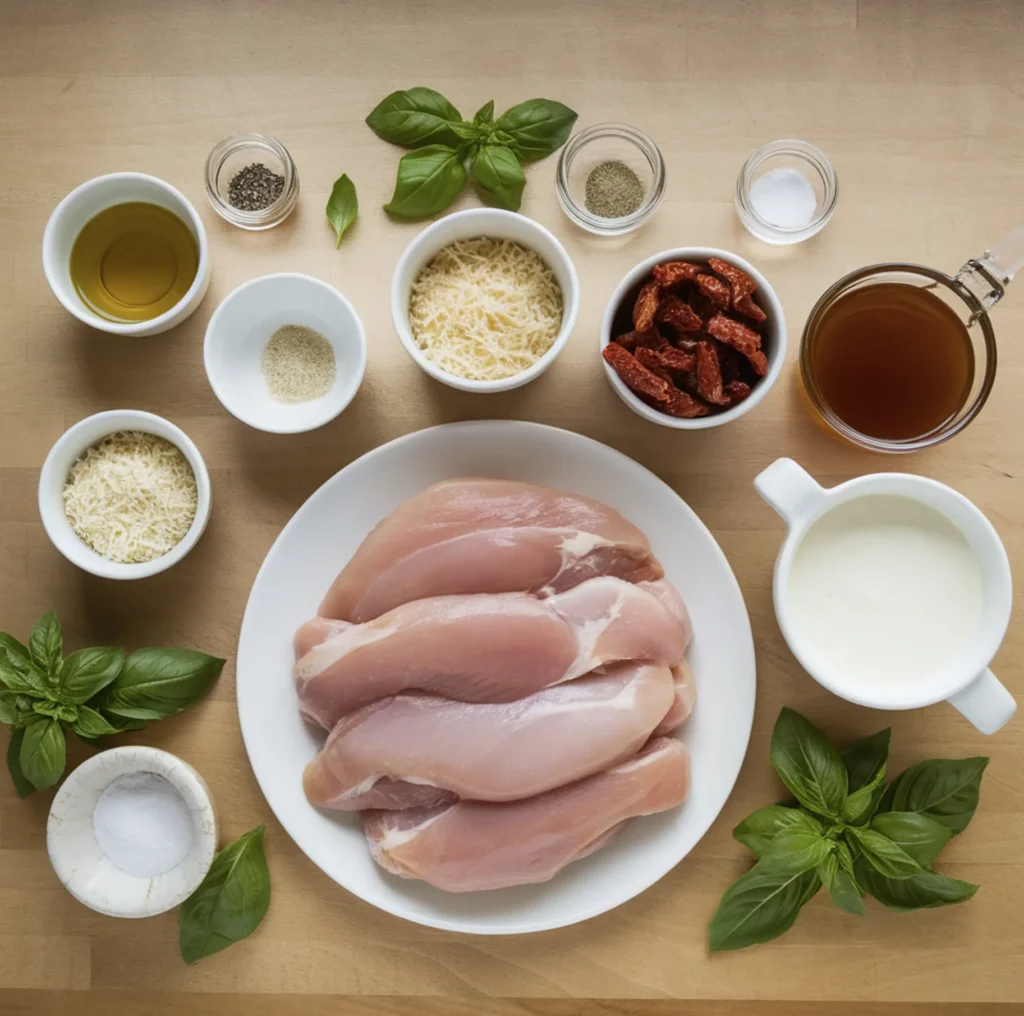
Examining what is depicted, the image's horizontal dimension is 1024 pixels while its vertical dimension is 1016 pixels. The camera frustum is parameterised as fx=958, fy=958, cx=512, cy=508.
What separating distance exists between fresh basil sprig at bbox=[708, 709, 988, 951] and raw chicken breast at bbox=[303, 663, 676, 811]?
241mm

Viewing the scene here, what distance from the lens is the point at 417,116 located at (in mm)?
1463

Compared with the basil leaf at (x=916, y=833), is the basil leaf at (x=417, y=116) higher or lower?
higher

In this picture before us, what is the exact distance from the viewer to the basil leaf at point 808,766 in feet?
4.57

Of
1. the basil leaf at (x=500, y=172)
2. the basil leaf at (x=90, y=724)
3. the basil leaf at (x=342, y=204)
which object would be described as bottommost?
the basil leaf at (x=90, y=724)

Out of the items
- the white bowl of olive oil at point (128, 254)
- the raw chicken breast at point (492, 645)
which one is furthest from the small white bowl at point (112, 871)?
the white bowl of olive oil at point (128, 254)

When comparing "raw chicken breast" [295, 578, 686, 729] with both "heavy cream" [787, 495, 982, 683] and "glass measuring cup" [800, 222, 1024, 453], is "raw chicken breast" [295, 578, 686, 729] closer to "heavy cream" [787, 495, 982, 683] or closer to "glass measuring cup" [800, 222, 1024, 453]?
"heavy cream" [787, 495, 982, 683]

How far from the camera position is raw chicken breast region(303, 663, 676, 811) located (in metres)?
1.30

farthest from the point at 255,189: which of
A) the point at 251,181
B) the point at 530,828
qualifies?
the point at 530,828

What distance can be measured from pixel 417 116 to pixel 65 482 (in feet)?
2.50

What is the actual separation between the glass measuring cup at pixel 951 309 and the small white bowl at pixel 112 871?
1063mm

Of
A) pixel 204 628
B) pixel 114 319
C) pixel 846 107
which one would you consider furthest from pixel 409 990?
pixel 846 107

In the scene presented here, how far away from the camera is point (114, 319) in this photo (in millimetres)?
1455

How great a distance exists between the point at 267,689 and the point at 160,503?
316 millimetres

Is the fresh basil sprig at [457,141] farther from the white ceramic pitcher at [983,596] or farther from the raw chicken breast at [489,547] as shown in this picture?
the white ceramic pitcher at [983,596]
